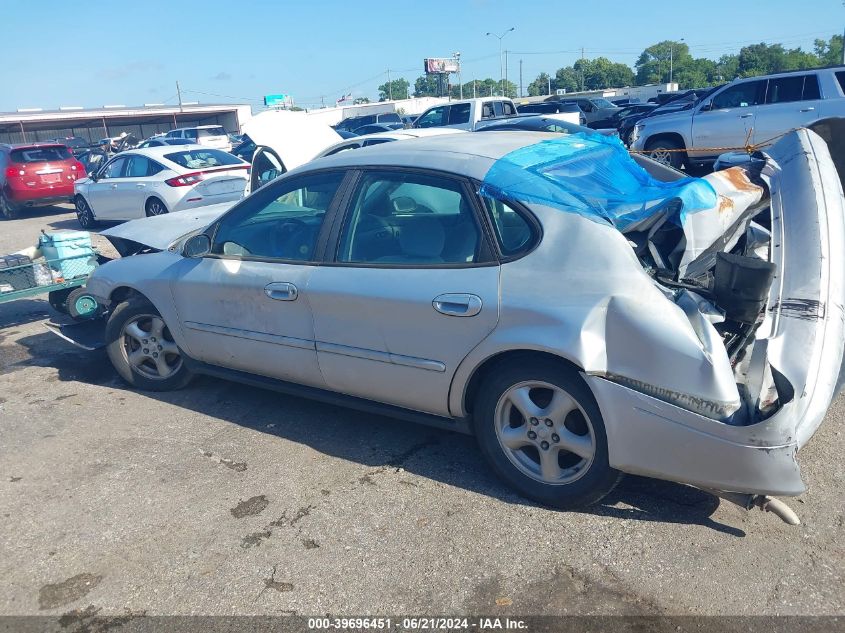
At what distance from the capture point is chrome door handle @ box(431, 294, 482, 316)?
3.32 metres

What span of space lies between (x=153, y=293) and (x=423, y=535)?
2.74 metres

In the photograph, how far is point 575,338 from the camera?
9.96 feet

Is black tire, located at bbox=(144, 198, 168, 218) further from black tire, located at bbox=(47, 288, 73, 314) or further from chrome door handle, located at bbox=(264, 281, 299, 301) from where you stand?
chrome door handle, located at bbox=(264, 281, 299, 301)

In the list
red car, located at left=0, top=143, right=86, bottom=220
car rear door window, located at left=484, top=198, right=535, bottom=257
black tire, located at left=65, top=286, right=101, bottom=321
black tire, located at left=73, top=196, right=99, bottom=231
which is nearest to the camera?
car rear door window, located at left=484, top=198, right=535, bottom=257

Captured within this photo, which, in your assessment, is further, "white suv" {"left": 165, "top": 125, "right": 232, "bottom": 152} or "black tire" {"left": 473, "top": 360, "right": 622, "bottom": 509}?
"white suv" {"left": 165, "top": 125, "right": 232, "bottom": 152}

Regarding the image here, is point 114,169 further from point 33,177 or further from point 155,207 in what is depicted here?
point 33,177

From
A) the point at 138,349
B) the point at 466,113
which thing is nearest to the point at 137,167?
the point at 466,113

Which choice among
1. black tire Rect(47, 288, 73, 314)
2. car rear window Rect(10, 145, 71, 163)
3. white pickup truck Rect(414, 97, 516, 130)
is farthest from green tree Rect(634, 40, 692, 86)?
black tire Rect(47, 288, 73, 314)

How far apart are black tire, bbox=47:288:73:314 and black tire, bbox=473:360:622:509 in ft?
14.9

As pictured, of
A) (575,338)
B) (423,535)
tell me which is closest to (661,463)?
(575,338)

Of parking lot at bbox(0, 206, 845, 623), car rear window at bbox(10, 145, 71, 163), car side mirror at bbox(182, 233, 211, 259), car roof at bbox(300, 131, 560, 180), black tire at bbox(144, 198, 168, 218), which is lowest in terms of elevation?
parking lot at bbox(0, 206, 845, 623)

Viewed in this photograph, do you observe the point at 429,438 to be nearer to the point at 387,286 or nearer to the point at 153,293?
the point at 387,286

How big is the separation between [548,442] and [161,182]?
1064 centimetres

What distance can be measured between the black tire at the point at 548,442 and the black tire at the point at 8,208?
53.9ft
